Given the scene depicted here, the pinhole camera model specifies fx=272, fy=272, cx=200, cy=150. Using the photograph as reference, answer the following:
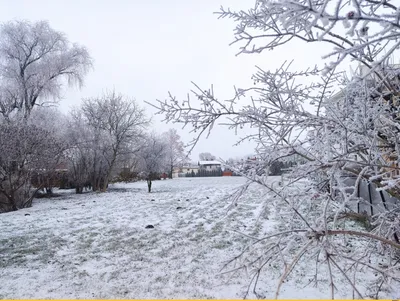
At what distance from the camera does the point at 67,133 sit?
16.7 meters

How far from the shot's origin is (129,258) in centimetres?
389

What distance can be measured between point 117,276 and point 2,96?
14.9 metres

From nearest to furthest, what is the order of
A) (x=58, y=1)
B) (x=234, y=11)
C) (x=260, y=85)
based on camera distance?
(x=234, y=11) → (x=260, y=85) → (x=58, y=1)

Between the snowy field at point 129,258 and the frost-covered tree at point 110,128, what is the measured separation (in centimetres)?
1066

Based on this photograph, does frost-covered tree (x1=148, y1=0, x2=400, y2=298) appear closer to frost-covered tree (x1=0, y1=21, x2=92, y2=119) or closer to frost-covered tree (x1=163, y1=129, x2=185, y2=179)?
frost-covered tree (x1=163, y1=129, x2=185, y2=179)

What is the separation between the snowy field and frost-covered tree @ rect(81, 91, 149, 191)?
10657 mm

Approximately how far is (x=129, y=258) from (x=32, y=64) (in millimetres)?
15090

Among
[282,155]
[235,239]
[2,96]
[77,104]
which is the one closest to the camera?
[282,155]

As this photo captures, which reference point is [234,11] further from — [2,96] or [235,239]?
[2,96]

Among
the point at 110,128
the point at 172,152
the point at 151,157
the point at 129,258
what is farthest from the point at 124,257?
the point at 172,152

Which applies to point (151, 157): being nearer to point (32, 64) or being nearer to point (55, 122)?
point (55, 122)

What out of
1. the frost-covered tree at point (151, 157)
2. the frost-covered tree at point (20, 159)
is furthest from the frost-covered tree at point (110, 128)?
the frost-covered tree at point (20, 159)

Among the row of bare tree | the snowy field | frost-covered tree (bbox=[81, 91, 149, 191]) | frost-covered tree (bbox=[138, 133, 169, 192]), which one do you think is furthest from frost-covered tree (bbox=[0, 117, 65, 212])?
frost-covered tree (bbox=[138, 133, 169, 192])

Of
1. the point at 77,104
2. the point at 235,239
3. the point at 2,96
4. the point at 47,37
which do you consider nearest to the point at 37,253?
the point at 235,239
